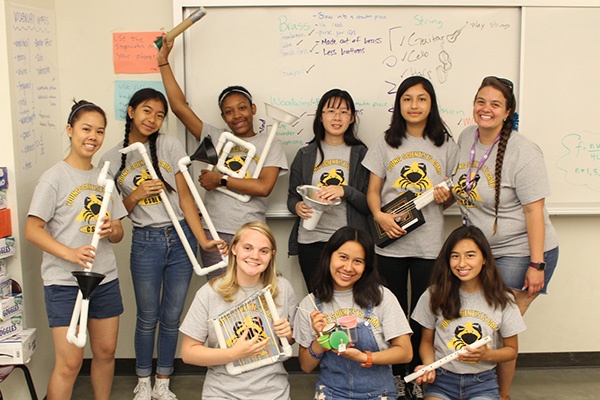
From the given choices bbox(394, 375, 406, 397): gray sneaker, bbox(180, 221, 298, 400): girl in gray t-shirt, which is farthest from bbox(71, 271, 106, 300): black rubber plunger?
bbox(394, 375, 406, 397): gray sneaker

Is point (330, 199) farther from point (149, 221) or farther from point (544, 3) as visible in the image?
point (544, 3)

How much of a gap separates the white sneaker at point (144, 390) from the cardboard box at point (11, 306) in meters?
0.66

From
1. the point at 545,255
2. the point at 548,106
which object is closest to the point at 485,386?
the point at 545,255

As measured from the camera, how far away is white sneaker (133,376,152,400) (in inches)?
Answer: 113

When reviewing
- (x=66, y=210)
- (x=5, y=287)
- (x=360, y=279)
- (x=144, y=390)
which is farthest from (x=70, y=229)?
(x=360, y=279)

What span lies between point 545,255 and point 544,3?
132 centimetres

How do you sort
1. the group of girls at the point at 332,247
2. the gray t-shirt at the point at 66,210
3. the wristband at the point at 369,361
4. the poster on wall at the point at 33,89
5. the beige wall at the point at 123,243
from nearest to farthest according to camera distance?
the wristband at the point at 369,361 → the group of girls at the point at 332,247 → the gray t-shirt at the point at 66,210 → the poster on wall at the point at 33,89 → the beige wall at the point at 123,243

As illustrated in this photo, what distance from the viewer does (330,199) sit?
2713 millimetres

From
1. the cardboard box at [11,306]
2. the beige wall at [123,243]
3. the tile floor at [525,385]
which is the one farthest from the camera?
the tile floor at [525,385]

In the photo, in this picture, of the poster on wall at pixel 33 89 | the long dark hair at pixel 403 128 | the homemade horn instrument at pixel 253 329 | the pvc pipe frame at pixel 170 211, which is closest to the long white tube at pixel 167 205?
the pvc pipe frame at pixel 170 211

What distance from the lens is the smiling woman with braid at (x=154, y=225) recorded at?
8.94ft

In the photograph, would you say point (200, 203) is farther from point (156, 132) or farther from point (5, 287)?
point (5, 287)

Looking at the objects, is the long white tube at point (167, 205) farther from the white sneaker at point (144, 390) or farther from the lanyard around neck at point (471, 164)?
the lanyard around neck at point (471, 164)

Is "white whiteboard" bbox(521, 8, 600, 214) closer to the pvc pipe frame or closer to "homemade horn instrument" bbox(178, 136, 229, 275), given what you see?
"homemade horn instrument" bbox(178, 136, 229, 275)
